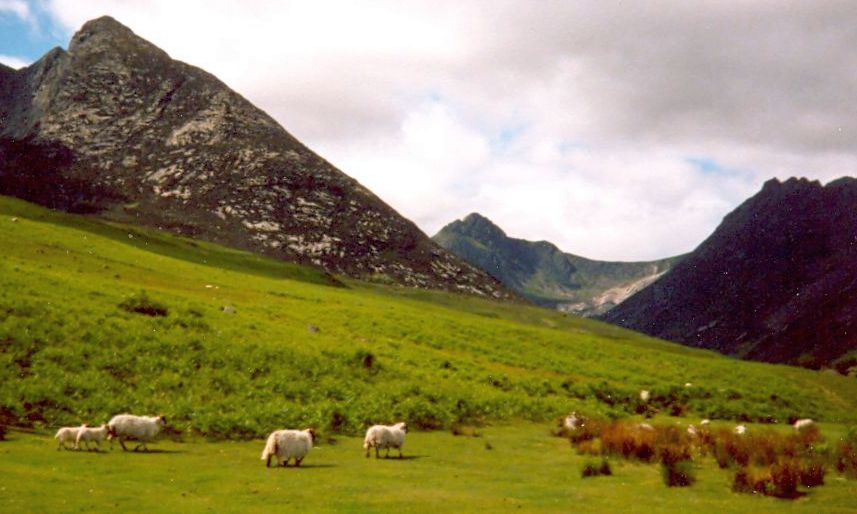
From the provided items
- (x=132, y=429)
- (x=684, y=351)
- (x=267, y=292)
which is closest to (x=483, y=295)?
(x=684, y=351)

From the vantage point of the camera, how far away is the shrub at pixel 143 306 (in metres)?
42.9

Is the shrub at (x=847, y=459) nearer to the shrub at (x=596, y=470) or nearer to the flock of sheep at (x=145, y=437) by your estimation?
the shrub at (x=596, y=470)

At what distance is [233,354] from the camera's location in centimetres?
3844

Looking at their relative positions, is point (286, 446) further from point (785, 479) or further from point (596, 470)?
point (785, 479)

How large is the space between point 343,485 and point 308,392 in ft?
54.7

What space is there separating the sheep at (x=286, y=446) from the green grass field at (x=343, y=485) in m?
0.63

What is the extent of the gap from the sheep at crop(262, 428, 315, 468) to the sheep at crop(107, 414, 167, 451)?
15.4 feet

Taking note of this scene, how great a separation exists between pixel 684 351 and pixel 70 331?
111 metres

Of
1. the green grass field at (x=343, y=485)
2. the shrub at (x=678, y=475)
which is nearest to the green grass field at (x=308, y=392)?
the green grass field at (x=343, y=485)

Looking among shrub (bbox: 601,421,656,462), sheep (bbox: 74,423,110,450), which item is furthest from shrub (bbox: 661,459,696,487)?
sheep (bbox: 74,423,110,450)

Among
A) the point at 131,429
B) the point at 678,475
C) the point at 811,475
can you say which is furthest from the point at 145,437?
the point at 811,475

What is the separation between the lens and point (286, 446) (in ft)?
75.7

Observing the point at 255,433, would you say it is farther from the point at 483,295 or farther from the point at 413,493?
the point at 483,295

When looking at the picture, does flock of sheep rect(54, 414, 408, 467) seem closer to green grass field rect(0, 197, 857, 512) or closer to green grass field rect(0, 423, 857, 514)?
green grass field rect(0, 423, 857, 514)
